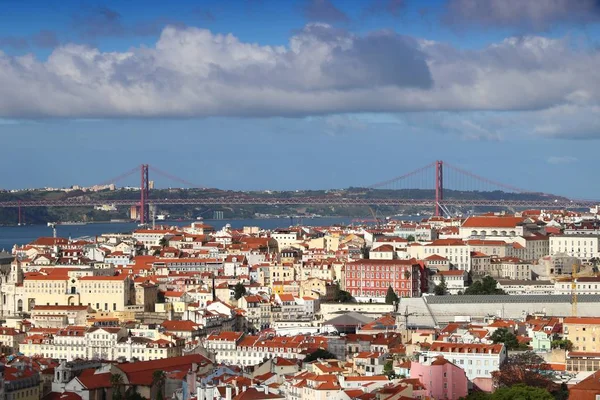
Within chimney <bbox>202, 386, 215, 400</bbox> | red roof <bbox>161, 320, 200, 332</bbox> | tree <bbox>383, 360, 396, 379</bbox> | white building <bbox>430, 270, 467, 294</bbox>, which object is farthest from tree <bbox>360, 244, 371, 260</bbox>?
chimney <bbox>202, 386, 215, 400</bbox>

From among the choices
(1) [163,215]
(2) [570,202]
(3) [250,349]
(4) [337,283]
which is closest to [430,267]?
(4) [337,283]

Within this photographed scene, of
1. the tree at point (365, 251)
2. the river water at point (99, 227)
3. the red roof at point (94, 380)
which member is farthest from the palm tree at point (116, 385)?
the river water at point (99, 227)

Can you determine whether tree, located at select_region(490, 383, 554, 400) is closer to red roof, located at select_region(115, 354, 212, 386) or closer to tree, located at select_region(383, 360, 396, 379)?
tree, located at select_region(383, 360, 396, 379)

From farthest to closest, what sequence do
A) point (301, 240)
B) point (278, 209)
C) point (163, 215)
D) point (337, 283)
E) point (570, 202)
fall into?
point (278, 209), point (163, 215), point (570, 202), point (301, 240), point (337, 283)

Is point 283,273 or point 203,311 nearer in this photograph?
point 203,311

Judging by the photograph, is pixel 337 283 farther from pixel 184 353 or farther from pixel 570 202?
pixel 570 202

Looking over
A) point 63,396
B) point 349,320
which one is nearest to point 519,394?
point 63,396

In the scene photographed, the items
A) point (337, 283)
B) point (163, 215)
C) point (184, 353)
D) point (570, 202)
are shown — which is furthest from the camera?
point (163, 215)
